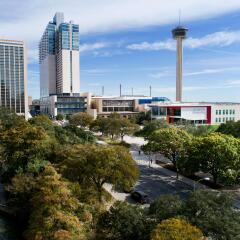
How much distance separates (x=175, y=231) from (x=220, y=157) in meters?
19.6

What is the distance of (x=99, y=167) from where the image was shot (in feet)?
90.8

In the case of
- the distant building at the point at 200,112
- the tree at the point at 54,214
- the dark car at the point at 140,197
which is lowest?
the dark car at the point at 140,197

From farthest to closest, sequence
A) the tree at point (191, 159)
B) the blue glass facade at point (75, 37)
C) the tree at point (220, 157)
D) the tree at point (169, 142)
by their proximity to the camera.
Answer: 1. the blue glass facade at point (75, 37)
2. the tree at point (169, 142)
3. the tree at point (191, 159)
4. the tree at point (220, 157)

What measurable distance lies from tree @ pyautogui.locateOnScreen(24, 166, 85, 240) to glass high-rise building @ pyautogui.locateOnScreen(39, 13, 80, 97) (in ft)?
412

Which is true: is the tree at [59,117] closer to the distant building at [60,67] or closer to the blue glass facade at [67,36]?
the distant building at [60,67]

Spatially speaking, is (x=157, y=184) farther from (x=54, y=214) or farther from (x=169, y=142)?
(x=54, y=214)

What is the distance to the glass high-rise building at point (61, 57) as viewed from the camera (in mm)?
151000

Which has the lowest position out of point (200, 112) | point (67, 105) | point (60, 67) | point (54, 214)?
point (54, 214)

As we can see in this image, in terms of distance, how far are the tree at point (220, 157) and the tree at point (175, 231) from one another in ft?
59.4

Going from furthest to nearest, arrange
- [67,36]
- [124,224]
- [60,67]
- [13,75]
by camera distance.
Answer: [60,67]
[67,36]
[13,75]
[124,224]

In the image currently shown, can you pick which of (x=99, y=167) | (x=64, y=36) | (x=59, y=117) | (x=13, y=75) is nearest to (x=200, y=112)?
(x=59, y=117)

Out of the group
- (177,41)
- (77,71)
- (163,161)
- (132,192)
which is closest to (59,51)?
(77,71)

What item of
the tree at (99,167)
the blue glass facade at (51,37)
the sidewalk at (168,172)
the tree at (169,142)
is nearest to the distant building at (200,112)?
the sidewalk at (168,172)

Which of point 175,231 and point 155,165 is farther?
point 155,165
